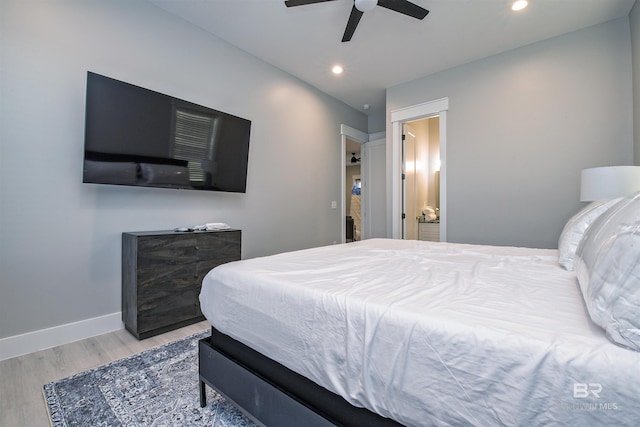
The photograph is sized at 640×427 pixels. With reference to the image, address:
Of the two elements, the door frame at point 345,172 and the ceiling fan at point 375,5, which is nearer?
the ceiling fan at point 375,5

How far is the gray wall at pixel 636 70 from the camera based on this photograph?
8.15 ft

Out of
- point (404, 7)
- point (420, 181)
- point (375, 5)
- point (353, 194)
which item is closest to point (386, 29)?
point (404, 7)

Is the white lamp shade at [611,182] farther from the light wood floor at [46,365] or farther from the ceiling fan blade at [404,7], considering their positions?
the light wood floor at [46,365]

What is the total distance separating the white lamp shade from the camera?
2.14 meters

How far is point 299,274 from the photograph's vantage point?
1.30 metres

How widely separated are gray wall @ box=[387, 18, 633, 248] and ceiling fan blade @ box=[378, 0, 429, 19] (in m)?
1.62

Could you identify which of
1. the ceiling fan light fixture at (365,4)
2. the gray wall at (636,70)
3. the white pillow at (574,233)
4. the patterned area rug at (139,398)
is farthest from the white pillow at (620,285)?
the gray wall at (636,70)

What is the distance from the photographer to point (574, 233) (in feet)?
5.08

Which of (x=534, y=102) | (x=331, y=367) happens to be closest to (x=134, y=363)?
(x=331, y=367)

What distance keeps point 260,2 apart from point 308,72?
1360 mm

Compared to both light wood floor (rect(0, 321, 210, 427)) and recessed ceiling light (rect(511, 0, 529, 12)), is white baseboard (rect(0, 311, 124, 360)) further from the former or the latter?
recessed ceiling light (rect(511, 0, 529, 12))

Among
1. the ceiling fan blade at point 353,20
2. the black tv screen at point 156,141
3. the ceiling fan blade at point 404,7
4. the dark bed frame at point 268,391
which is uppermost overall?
the ceiling fan blade at point 404,7

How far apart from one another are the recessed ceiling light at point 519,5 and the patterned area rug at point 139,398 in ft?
12.5

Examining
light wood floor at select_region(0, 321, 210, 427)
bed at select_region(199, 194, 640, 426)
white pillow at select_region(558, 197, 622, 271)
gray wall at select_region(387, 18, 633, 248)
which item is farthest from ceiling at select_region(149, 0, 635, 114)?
light wood floor at select_region(0, 321, 210, 427)
